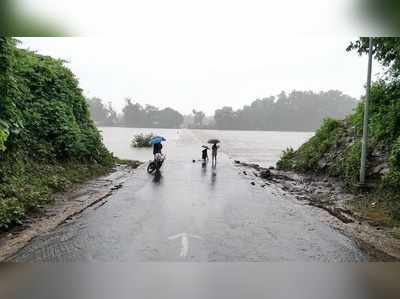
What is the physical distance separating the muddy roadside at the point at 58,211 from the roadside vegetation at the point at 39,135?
29cm

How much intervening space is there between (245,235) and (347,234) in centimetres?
227

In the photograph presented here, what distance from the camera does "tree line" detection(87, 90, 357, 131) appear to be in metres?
162

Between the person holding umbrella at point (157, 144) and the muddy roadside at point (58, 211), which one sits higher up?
the person holding umbrella at point (157, 144)

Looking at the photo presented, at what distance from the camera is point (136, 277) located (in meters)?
4.89

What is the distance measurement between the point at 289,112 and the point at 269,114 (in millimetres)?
9502

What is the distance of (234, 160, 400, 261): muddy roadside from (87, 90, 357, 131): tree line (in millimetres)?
150197

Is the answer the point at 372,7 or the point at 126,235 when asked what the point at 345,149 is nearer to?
the point at 126,235

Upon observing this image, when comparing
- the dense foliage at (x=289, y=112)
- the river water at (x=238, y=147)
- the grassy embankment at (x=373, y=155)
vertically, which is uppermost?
the dense foliage at (x=289, y=112)

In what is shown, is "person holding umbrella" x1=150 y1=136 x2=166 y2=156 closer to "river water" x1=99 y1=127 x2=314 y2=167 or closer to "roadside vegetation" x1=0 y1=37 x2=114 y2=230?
"roadside vegetation" x1=0 y1=37 x2=114 y2=230

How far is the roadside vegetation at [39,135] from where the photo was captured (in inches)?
358

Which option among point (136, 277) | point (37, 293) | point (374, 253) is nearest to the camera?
point (37, 293)

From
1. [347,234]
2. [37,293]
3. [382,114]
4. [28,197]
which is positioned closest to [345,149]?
[382,114]

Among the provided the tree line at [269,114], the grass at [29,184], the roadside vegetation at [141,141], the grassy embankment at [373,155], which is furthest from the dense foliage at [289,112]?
the grass at [29,184]

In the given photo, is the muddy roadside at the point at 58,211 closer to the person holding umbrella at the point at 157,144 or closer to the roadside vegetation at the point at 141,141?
the person holding umbrella at the point at 157,144
